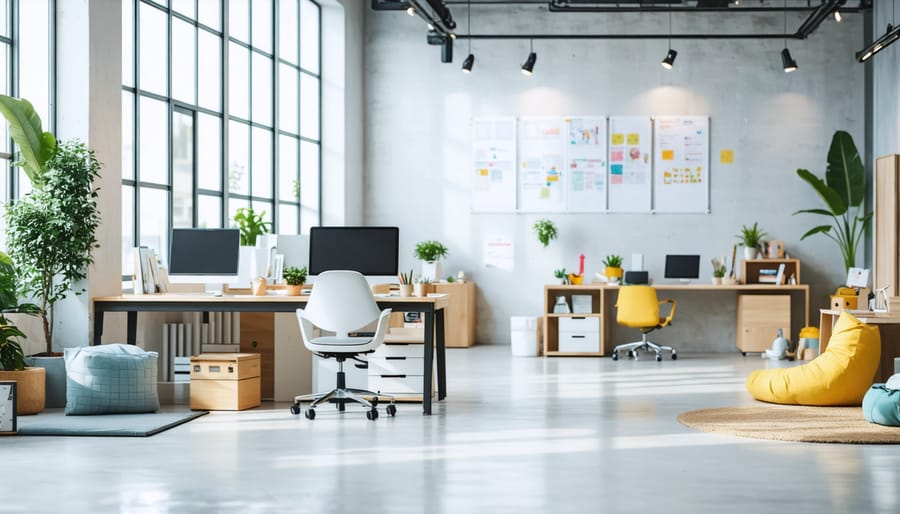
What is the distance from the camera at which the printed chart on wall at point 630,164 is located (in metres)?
11.9

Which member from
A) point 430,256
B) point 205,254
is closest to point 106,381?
point 205,254

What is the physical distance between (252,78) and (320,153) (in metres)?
1.87

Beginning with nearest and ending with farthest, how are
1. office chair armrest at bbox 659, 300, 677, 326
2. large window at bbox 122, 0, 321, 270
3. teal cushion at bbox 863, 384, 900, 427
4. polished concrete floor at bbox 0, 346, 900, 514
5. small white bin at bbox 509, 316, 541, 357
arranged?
polished concrete floor at bbox 0, 346, 900, 514
teal cushion at bbox 863, 384, 900, 427
large window at bbox 122, 0, 321, 270
office chair armrest at bbox 659, 300, 677, 326
small white bin at bbox 509, 316, 541, 357

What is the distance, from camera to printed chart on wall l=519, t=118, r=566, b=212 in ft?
39.6

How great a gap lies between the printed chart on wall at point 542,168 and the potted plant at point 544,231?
0.23m

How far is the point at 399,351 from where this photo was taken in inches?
276

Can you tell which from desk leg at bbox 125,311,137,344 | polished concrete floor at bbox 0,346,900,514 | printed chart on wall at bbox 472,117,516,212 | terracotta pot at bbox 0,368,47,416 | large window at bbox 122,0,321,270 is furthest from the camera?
printed chart on wall at bbox 472,117,516,212

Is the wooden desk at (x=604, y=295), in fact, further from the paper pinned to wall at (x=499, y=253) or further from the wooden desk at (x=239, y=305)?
the wooden desk at (x=239, y=305)

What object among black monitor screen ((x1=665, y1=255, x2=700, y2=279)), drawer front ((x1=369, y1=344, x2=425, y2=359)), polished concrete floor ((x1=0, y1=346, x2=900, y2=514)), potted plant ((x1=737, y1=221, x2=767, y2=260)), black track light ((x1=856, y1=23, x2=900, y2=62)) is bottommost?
polished concrete floor ((x1=0, y1=346, x2=900, y2=514))

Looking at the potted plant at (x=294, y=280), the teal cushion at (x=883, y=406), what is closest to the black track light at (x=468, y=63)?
the potted plant at (x=294, y=280)

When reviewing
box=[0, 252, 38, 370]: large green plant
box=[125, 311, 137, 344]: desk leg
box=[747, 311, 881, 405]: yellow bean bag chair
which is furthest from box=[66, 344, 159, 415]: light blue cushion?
box=[747, 311, 881, 405]: yellow bean bag chair

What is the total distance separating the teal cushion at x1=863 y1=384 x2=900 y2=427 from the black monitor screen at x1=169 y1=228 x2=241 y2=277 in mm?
4236

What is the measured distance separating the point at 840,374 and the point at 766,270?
4.78 metres

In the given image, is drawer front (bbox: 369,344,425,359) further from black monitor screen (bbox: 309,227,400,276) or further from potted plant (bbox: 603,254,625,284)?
potted plant (bbox: 603,254,625,284)
